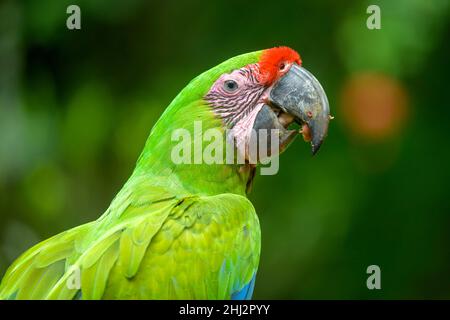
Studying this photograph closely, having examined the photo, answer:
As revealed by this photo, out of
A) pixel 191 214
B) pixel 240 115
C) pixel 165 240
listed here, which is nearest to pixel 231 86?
pixel 240 115

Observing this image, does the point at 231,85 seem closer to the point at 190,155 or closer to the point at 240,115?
the point at 240,115

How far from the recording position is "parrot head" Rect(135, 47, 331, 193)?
11.1 ft

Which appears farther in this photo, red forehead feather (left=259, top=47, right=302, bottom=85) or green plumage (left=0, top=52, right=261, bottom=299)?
red forehead feather (left=259, top=47, right=302, bottom=85)

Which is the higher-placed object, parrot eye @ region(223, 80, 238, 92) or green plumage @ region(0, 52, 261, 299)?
parrot eye @ region(223, 80, 238, 92)

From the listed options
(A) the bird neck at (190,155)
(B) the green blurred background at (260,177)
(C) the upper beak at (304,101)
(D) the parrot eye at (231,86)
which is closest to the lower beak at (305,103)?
(C) the upper beak at (304,101)

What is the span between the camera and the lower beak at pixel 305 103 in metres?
3.40

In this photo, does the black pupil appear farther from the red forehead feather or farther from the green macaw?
the red forehead feather

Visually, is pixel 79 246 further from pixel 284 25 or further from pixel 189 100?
pixel 284 25

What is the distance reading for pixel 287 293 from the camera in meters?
5.86

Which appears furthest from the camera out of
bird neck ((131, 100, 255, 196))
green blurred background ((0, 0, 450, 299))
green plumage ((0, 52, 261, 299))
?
green blurred background ((0, 0, 450, 299))

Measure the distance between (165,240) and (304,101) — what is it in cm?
84

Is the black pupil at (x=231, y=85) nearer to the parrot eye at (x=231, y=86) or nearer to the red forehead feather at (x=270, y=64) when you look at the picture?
the parrot eye at (x=231, y=86)

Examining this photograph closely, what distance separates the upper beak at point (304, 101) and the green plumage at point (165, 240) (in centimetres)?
18

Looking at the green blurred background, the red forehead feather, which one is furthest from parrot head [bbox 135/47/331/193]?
the green blurred background
